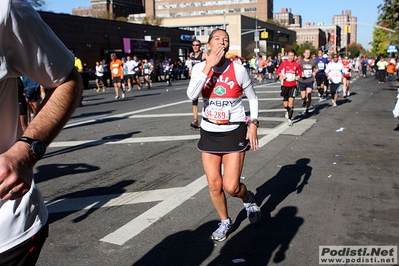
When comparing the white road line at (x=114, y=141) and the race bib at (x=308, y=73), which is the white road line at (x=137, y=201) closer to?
the white road line at (x=114, y=141)

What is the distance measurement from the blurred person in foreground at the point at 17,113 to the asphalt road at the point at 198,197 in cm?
218

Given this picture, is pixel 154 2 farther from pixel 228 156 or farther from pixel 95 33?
pixel 228 156

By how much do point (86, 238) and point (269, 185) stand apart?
276 centimetres

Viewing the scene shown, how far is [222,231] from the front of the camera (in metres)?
4.18

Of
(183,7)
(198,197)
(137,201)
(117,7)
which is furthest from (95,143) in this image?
(183,7)

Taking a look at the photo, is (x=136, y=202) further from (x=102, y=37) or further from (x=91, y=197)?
(x=102, y=37)

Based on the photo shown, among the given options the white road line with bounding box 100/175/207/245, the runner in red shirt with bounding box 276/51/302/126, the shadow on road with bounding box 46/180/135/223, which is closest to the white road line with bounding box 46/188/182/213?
the shadow on road with bounding box 46/180/135/223

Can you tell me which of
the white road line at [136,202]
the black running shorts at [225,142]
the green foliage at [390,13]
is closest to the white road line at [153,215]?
the white road line at [136,202]

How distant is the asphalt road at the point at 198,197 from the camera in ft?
13.0

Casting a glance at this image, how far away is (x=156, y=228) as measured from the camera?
441cm

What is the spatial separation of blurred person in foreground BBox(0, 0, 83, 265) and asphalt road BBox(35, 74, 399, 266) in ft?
7.15

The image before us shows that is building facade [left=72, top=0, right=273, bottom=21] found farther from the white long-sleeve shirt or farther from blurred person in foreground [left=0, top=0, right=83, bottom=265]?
blurred person in foreground [left=0, top=0, right=83, bottom=265]

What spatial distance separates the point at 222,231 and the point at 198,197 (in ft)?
4.11

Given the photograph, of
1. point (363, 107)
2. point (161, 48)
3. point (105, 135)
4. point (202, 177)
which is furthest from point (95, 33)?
point (202, 177)
